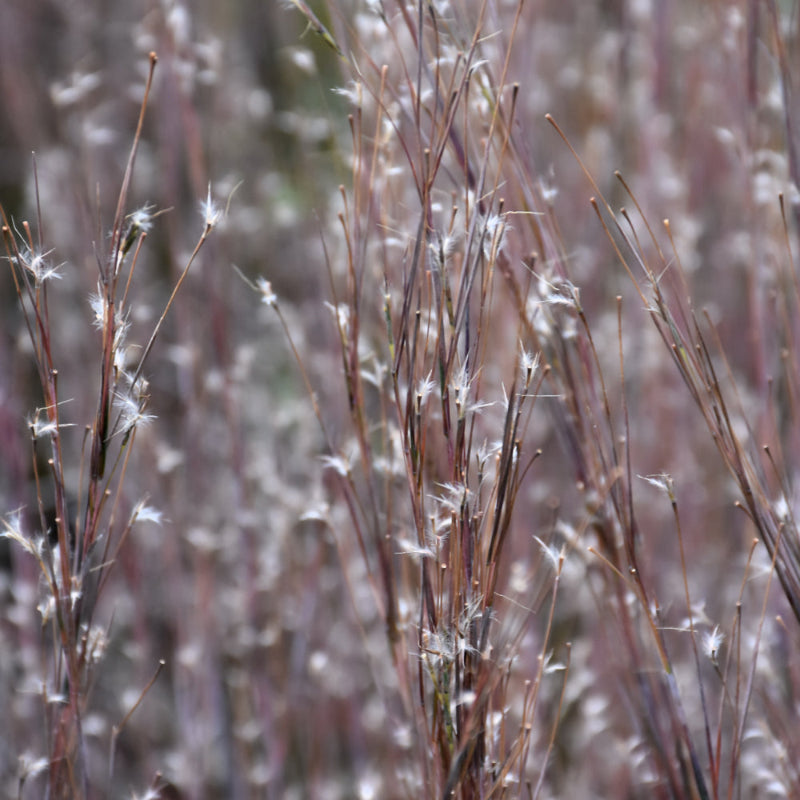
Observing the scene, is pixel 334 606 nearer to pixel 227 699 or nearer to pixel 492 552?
pixel 227 699

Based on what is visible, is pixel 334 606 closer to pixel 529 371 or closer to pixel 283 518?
pixel 283 518

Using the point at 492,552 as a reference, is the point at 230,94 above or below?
above

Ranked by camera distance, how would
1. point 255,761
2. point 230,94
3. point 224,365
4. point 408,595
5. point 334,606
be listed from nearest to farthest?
point 408,595, point 224,365, point 255,761, point 334,606, point 230,94

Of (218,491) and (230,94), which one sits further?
(230,94)

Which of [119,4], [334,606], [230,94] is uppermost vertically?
[119,4]

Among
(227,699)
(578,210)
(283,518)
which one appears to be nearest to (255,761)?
(227,699)

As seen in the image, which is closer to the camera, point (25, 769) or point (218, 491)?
point (25, 769)

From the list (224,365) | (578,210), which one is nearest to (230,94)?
(578,210)

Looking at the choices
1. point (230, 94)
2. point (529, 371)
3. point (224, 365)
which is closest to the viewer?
point (529, 371)

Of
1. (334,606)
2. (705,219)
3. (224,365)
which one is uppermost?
(705,219)
